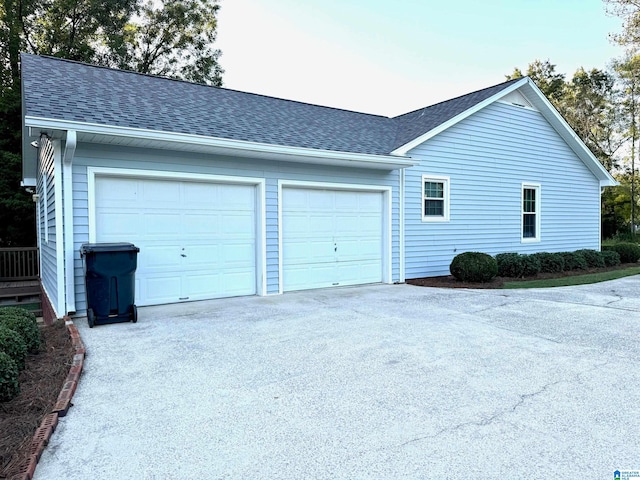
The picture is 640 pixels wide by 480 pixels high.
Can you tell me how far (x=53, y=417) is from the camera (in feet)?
9.58

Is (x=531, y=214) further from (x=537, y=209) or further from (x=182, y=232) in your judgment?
(x=182, y=232)

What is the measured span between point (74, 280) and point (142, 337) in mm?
1987

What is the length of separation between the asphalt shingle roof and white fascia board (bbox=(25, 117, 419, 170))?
9.1 inches

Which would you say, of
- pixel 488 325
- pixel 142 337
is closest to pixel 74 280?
pixel 142 337

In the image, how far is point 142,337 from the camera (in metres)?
5.14

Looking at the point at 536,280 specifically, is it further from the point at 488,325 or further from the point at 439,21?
the point at 439,21

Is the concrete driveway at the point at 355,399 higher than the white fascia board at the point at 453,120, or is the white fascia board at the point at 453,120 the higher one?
the white fascia board at the point at 453,120

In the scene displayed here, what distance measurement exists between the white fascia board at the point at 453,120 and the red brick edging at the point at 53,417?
24.5ft

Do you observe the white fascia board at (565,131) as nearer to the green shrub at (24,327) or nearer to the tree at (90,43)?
the green shrub at (24,327)

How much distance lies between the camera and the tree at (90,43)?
48.4 ft

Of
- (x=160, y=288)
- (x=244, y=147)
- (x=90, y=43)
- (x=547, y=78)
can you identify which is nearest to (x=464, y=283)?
(x=244, y=147)

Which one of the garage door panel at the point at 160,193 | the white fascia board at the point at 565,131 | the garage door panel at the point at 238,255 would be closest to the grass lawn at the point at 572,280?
the white fascia board at the point at 565,131

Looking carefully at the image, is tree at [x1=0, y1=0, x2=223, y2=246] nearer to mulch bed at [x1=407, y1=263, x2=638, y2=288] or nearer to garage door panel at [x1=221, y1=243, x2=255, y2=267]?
garage door panel at [x1=221, y1=243, x2=255, y2=267]

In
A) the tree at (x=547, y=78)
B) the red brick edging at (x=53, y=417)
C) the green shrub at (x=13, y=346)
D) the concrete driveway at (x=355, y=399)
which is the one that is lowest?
the concrete driveway at (x=355, y=399)
